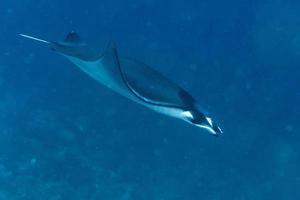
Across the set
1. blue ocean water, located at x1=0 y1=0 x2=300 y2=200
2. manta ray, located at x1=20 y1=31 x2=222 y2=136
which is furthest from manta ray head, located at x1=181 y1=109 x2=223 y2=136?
blue ocean water, located at x1=0 y1=0 x2=300 y2=200

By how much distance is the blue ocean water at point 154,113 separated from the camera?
12.2 meters

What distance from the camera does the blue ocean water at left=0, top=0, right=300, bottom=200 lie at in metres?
12.2

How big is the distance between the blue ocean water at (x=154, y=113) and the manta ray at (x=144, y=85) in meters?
7.78

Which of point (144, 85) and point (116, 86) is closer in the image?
point (144, 85)

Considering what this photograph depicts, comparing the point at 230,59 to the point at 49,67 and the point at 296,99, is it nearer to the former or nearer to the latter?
the point at 296,99

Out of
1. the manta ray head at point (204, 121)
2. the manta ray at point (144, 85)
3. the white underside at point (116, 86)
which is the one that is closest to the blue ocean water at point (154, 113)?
the white underside at point (116, 86)

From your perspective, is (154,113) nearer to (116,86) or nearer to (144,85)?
(116,86)

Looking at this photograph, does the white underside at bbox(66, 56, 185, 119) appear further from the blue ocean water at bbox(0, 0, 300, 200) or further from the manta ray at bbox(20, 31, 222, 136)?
the blue ocean water at bbox(0, 0, 300, 200)

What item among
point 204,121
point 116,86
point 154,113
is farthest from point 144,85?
point 154,113

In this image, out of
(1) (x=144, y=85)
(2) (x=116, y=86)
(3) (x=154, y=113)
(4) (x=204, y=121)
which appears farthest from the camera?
(3) (x=154, y=113)

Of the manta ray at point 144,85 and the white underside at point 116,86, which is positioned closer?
the manta ray at point 144,85

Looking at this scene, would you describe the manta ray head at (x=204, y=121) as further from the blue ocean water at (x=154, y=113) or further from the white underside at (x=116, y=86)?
the blue ocean water at (x=154, y=113)

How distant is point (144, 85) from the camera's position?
4098 mm

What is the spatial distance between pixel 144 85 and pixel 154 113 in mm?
8375
